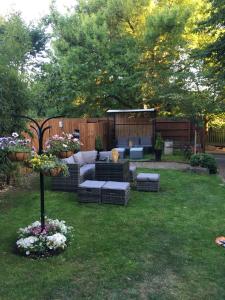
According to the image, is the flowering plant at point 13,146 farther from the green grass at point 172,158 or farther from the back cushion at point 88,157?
the green grass at point 172,158

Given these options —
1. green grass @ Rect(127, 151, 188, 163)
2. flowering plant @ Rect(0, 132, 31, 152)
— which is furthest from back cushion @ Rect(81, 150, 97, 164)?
flowering plant @ Rect(0, 132, 31, 152)

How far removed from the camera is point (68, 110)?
17.0m

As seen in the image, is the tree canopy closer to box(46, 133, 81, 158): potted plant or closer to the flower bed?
box(46, 133, 81, 158): potted plant

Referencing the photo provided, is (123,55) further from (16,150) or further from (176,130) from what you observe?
(16,150)

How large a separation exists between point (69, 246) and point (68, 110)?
1326cm

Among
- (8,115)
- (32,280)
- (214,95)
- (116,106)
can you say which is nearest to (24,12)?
(116,106)

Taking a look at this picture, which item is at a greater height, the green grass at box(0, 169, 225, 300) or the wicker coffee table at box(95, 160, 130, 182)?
the wicker coffee table at box(95, 160, 130, 182)

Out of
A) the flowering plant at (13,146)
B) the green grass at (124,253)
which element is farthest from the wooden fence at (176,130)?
the flowering plant at (13,146)

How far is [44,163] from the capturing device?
4035mm

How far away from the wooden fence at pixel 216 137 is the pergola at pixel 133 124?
4387mm

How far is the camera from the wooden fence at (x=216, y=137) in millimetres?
17859

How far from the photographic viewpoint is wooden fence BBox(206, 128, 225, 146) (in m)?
17.9

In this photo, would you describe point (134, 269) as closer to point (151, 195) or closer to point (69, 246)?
point (69, 246)

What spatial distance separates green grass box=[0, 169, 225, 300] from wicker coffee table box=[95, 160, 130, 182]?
850 mm
